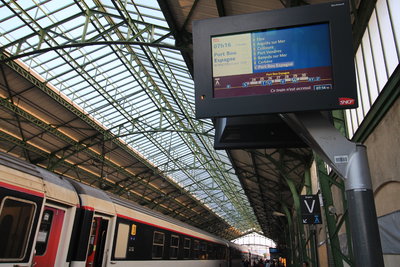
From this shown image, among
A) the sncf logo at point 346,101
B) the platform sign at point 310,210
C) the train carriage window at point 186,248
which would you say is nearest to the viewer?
the sncf logo at point 346,101

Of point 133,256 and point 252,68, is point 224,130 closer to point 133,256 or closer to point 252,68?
point 252,68

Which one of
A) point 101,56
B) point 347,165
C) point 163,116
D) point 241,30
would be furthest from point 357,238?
point 163,116

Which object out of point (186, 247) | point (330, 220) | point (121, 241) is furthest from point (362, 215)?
point (186, 247)

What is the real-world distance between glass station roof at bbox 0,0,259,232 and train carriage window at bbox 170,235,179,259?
23.2ft

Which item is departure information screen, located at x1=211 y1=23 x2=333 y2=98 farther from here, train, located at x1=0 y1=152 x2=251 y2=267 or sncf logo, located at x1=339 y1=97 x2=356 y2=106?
train, located at x1=0 y1=152 x2=251 y2=267

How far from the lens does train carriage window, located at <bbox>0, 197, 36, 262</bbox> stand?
5.16 m

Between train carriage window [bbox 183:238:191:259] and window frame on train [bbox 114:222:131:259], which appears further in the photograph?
train carriage window [bbox 183:238:191:259]

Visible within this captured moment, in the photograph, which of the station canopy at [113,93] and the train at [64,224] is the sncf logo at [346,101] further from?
the station canopy at [113,93]

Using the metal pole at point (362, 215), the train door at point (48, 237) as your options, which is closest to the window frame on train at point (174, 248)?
the train door at point (48, 237)

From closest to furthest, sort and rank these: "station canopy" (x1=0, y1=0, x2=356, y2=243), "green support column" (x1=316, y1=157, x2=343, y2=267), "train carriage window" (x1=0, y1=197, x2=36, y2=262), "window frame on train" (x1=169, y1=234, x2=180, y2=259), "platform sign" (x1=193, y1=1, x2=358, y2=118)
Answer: "platform sign" (x1=193, y1=1, x2=358, y2=118) < "train carriage window" (x1=0, y1=197, x2=36, y2=262) < "green support column" (x1=316, y1=157, x2=343, y2=267) < "station canopy" (x1=0, y1=0, x2=356, y2=243) < "window frame on train" (x1=169, y1=234, x2=180, y2=259)

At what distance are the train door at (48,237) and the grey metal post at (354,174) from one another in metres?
5.18

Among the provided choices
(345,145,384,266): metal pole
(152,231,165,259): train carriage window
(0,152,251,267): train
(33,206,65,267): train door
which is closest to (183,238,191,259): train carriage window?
(152,231,165,259): train carriage window

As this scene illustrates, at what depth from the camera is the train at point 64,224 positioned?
17.6 ft

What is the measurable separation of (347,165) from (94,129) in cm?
2084
